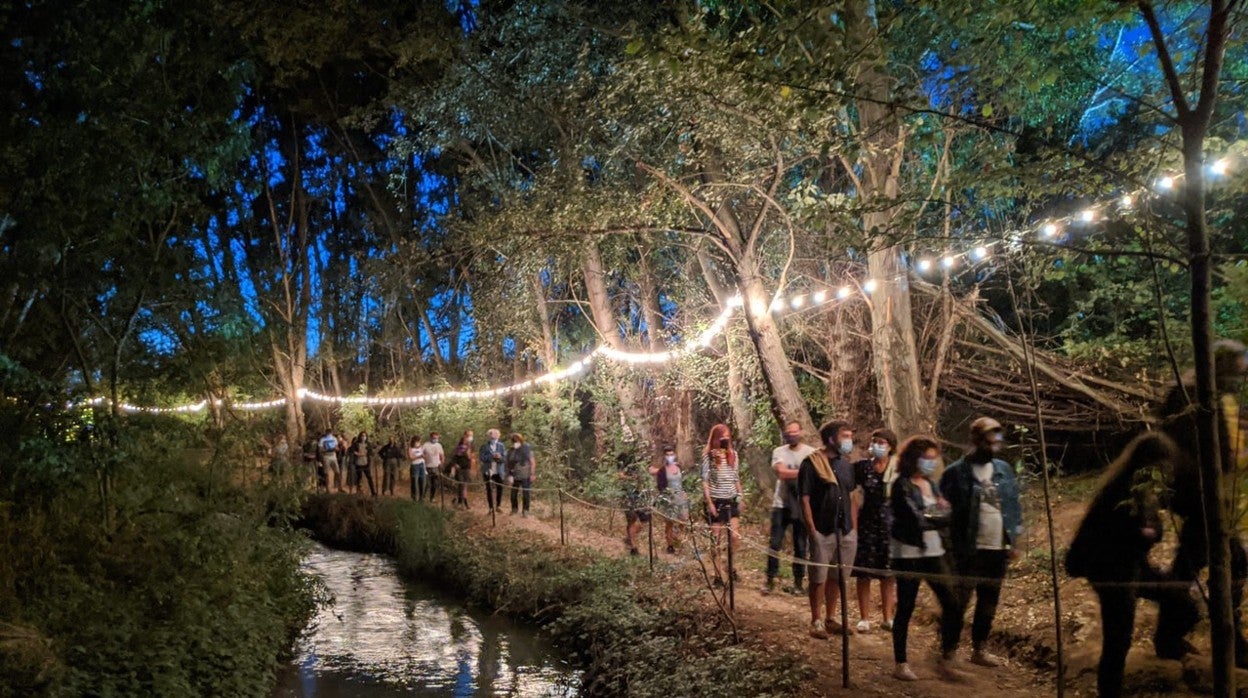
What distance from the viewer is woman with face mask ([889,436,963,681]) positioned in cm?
596

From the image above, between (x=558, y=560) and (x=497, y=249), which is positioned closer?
(x=558, y=560)

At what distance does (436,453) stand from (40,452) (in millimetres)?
11075

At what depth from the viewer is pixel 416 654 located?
1005 centimetres

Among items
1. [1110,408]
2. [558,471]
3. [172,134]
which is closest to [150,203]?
[172,134]

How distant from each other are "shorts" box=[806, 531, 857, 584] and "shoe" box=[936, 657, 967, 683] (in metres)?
1.23

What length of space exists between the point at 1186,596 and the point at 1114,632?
21.2 inches

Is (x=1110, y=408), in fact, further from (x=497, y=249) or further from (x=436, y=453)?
(x=436, y=453)

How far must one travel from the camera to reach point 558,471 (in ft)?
56.0

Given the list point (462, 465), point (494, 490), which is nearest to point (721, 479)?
point (494, 490)

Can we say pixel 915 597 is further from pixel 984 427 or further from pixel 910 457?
pixel 984 427

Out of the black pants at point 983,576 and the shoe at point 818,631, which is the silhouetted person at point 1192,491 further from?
the shoe at point 818,631

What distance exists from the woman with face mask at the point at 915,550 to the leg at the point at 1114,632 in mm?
1119

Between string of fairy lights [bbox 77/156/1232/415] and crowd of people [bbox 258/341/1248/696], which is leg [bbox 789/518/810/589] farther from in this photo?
string of fairy lights [bbox 77/156/1232/415]

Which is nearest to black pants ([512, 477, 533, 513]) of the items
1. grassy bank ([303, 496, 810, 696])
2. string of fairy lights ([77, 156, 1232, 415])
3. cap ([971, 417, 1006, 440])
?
grassy bank ([303, 496, 810, 696])
